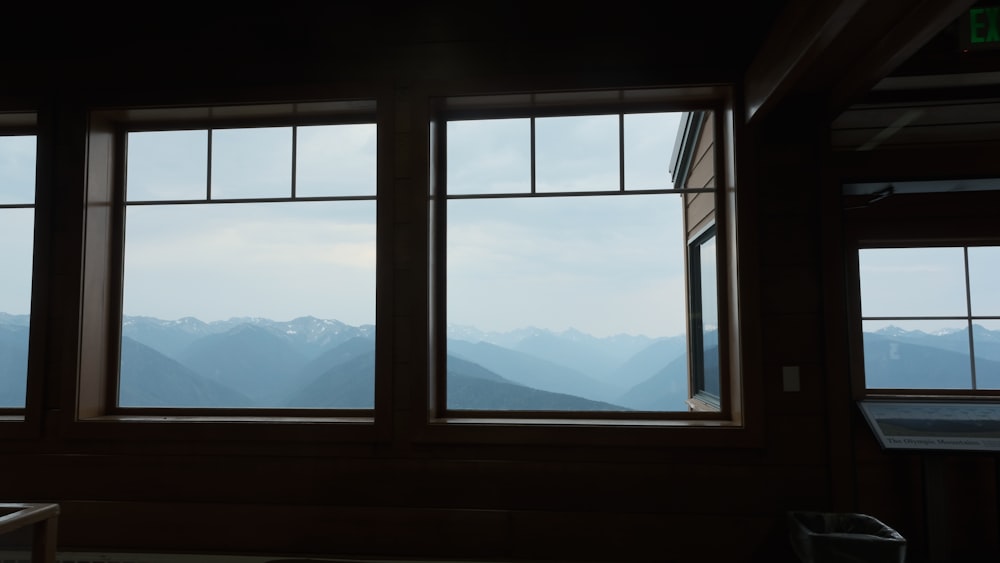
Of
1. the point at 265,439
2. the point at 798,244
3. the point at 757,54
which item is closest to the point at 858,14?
the point at 757,54

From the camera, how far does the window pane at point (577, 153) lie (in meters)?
3.11

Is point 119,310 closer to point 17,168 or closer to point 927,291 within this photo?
point 17,168

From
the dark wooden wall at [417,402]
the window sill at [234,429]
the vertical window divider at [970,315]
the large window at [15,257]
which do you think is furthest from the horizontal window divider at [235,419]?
the vertical window divider at [970,315]

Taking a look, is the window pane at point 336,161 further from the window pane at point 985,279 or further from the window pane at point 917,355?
the window pane at point 985,279

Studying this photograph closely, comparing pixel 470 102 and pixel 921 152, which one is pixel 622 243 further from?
pixel 921 152

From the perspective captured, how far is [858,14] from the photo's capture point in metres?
1.83

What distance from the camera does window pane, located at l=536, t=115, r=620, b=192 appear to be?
3109mm

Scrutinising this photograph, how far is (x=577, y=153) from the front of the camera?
3.12 meters

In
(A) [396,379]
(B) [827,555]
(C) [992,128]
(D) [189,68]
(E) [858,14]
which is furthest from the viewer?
(D) [189,68]

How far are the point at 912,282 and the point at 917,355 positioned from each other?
39 centimetres

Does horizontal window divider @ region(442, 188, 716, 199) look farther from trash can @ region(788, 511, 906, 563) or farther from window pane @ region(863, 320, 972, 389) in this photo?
trash can @ region(788, 511, 906, 563)

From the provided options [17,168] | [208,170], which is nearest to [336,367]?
[208,170]

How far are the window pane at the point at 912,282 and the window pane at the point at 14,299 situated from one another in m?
4.41

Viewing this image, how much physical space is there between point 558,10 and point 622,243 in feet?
3.77
